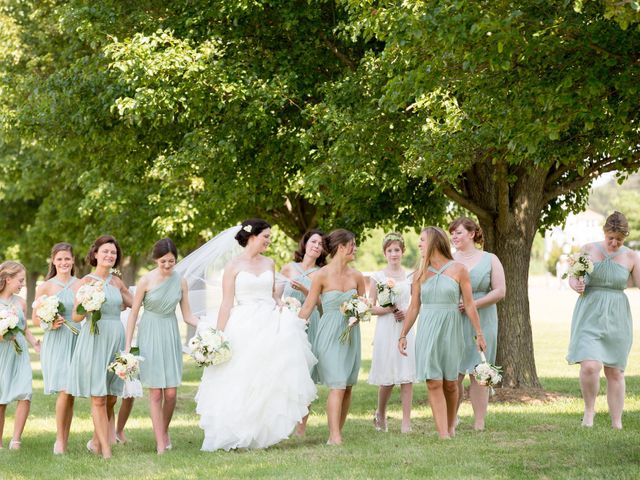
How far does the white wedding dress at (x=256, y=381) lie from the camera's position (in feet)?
33.9

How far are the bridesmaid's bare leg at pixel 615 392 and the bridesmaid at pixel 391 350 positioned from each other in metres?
2.23

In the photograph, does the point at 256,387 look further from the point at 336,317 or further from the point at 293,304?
the point at 293,304

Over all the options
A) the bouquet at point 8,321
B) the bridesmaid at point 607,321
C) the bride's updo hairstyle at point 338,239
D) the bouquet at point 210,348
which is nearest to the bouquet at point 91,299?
the bouquet at point 210,348

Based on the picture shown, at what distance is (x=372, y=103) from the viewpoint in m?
13.7

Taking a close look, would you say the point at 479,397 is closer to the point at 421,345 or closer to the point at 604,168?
the point at 421,345

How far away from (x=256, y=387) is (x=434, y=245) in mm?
2300

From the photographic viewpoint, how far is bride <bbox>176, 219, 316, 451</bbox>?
1033cm

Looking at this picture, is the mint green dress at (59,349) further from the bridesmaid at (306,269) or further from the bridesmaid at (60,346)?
the bridesmaid at (306,269)

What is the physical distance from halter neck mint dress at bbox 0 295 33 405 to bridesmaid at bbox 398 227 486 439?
4327 millimetres

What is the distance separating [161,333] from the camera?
10.8 metres

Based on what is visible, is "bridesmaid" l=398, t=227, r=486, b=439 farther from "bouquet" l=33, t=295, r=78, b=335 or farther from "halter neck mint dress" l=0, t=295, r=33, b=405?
"halter neck mint dress" l=0, t=295, r=33, b=405

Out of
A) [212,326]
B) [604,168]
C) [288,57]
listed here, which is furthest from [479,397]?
[288,57]

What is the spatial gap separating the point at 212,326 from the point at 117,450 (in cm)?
178

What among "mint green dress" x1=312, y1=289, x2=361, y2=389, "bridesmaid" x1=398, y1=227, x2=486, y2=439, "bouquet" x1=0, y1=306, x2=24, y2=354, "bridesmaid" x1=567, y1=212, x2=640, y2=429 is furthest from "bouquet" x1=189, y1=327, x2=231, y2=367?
"bridesmaid" x1=567, y1=212, x2=640, y2=429
